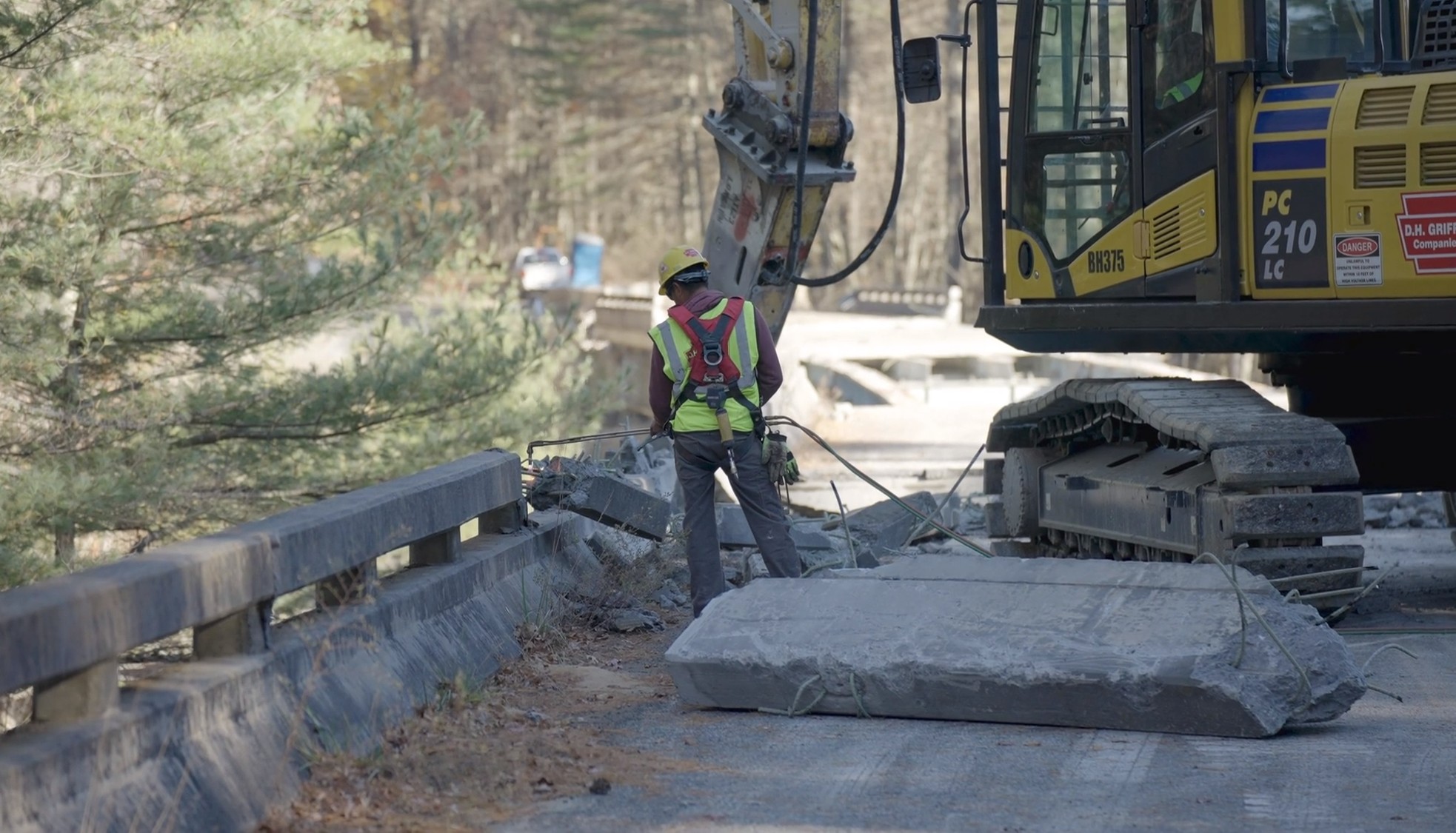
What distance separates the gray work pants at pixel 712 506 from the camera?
8.55m

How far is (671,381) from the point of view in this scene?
28.1ft

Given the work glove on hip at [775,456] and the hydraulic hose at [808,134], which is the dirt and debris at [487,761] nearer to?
the work glove on hip at [775,456]

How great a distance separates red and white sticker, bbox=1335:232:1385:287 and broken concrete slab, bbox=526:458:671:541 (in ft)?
12.4

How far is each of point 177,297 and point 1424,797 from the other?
1379 cm

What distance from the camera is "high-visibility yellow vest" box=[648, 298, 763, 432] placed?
8.38 meters

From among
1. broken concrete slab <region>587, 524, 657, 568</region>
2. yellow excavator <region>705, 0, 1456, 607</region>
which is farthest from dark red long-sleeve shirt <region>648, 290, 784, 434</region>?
yellow excavator <region>705, 0, 1456, 607</region>

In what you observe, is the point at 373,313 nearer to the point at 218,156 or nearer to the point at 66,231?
the point at 218,156

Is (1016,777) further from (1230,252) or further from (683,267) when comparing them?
(1230,252)

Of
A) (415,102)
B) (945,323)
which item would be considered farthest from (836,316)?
(415,102)

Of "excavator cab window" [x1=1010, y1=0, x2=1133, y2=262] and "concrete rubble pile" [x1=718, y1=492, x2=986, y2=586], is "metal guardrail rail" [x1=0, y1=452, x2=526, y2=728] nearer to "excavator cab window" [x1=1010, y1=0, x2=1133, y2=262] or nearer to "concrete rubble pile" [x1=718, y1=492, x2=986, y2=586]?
"concrete rubble pile" [x1=718, y1=492, x2=986, y2=586]

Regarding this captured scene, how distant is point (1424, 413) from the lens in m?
9.90

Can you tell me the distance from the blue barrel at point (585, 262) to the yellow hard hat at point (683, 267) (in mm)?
50601

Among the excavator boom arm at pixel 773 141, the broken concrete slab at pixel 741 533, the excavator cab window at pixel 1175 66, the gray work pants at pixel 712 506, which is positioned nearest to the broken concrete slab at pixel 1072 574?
the gray work pants at pixel 712 506

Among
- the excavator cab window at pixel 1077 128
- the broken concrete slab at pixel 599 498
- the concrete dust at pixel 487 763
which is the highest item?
the excavator cab window at pixel 1077 128
